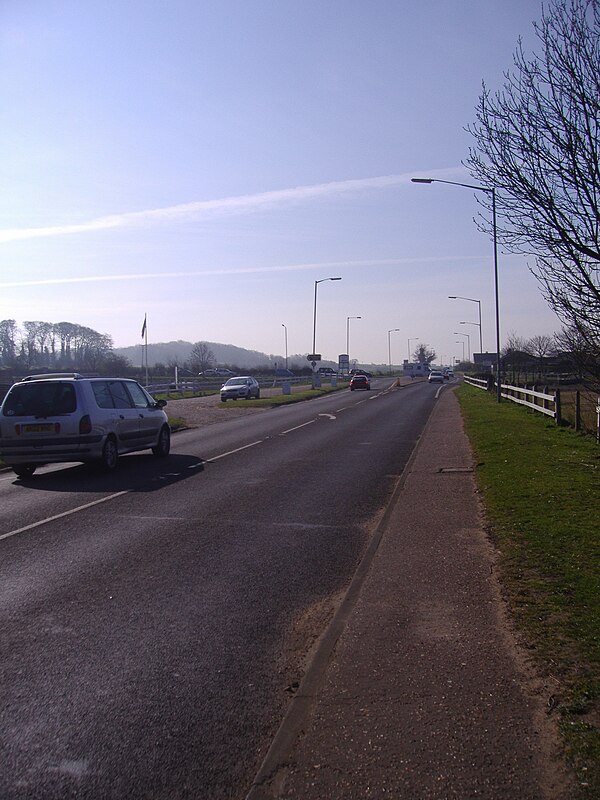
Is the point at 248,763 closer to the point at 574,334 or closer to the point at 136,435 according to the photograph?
the point at 574,334

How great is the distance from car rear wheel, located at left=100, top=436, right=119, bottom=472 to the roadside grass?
6.63 m

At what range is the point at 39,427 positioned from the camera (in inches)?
551

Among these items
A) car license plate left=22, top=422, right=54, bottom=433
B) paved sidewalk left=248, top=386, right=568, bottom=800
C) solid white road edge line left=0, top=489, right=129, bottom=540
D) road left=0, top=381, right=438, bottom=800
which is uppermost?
car license plate left=22, top=422, right=54, bottom=433

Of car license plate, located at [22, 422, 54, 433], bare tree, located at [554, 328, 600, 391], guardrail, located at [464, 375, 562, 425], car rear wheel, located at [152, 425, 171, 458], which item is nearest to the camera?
bare tree, located at [554, 328, 600, 391]

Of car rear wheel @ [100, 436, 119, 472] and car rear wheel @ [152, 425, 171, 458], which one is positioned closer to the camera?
car rear wheel @ [100, 436, 119, 472]

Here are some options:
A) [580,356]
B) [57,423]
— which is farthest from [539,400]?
[57,423]

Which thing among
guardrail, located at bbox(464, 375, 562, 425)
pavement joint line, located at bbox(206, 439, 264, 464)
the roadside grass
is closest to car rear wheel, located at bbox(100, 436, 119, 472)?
pavement joint line, located at bbox(206, 439, 264, 464)

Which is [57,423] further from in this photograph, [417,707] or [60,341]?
[60,341]

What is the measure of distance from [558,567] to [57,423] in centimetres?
963

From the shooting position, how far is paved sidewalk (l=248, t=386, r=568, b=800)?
11.5ft

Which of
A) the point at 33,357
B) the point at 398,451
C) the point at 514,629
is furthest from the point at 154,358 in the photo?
the point at 514,629

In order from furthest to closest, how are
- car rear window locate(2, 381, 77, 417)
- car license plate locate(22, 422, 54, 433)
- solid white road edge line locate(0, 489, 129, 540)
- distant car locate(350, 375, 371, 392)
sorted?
distant car locate(350, 375, 371, 392), car rear window locate(2, 381, 77, 417), car license plate locate(22, 422, 54, 433), solid white road edge line locate(0, 489, 129, 540)

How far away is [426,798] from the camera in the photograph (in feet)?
11.0

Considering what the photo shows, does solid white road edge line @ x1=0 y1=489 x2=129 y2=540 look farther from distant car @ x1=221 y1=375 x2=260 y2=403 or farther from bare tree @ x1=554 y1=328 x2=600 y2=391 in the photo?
distant car @ x1=221 y1=375 x2=260 y2=403
